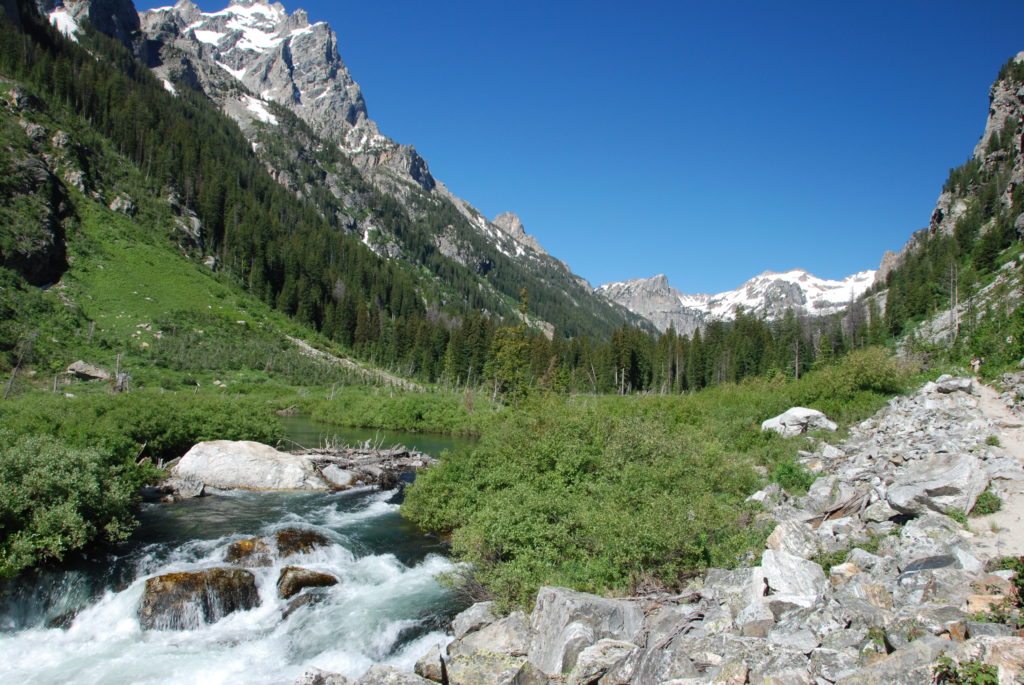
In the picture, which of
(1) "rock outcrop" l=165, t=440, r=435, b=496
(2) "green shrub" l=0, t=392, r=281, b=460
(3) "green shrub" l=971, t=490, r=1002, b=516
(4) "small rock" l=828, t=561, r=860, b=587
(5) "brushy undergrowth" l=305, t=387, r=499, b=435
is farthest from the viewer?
(5) "brushy undergrowth" l=305, t=387, r=499, b=435

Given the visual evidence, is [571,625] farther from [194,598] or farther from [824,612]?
[194,598]

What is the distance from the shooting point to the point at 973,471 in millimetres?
13805

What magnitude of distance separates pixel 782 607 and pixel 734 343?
118867 millimetres

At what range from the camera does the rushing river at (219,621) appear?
40.5 feet

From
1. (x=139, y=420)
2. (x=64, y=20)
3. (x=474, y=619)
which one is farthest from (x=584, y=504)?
(x=64, y=20)

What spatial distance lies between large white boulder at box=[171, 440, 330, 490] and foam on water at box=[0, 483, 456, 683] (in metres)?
8.39

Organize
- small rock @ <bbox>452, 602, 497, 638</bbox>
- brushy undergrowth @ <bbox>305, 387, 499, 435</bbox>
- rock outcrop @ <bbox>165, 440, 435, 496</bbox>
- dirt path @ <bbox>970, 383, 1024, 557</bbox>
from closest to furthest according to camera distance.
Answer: dirt path @ <bbox>970, 383, 1024, 557</bbox> → small rock @ <bbox>452, 602, 497, 638</bbox> → rock outcrop @ <bbox>165, 440, 435, 496</bbox> → brushy undergrowth @ <bbox>305, 387, 499, 435</bbox>

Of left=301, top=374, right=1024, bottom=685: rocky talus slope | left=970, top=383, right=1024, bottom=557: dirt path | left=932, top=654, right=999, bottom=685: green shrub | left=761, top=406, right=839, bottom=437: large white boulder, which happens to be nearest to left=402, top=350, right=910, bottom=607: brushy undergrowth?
left=761, top=406, right=839, bottom=437: large white boulder

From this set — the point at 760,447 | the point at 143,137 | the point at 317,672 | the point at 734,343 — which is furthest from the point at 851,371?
the point at 143,137

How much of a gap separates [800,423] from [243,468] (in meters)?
31.1

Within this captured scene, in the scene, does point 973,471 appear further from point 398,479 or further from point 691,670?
point 398,479

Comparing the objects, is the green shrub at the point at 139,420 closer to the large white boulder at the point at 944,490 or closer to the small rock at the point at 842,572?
the small rock at the point at 842,572

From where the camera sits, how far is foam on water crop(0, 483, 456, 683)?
12273 millimetres

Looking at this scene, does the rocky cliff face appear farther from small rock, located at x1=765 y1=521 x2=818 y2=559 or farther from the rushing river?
the rushing river
